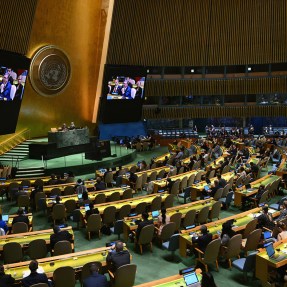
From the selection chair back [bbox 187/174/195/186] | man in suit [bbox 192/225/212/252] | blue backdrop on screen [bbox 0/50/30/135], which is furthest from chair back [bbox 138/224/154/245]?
blue backdrop on screen [bbox 0/50/30/135]

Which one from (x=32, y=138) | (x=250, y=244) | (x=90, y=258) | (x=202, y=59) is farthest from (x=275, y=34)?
(x=90, y=258)

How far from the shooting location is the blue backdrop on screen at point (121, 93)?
23734 mm

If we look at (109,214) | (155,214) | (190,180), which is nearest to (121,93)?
(190,180)

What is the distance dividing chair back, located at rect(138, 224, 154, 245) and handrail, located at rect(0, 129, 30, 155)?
13.7m

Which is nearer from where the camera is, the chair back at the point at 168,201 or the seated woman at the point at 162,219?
the seated woman at the point at 162,219

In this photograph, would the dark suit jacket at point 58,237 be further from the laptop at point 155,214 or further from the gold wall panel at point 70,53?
the gold wall panel at point 70,53

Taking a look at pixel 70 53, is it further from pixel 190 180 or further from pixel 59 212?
pixel 59 212

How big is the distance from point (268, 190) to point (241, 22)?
19921 mm

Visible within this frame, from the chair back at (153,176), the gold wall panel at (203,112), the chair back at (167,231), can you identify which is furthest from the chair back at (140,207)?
the gold wall panel at (203,112)

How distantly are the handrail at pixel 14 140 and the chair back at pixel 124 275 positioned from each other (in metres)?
15.3

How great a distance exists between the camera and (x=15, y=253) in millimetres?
7297

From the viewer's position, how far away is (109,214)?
9.65 meters

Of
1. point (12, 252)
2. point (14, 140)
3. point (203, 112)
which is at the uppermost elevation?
point (203, 112)

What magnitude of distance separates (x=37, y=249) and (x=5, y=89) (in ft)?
40.1
